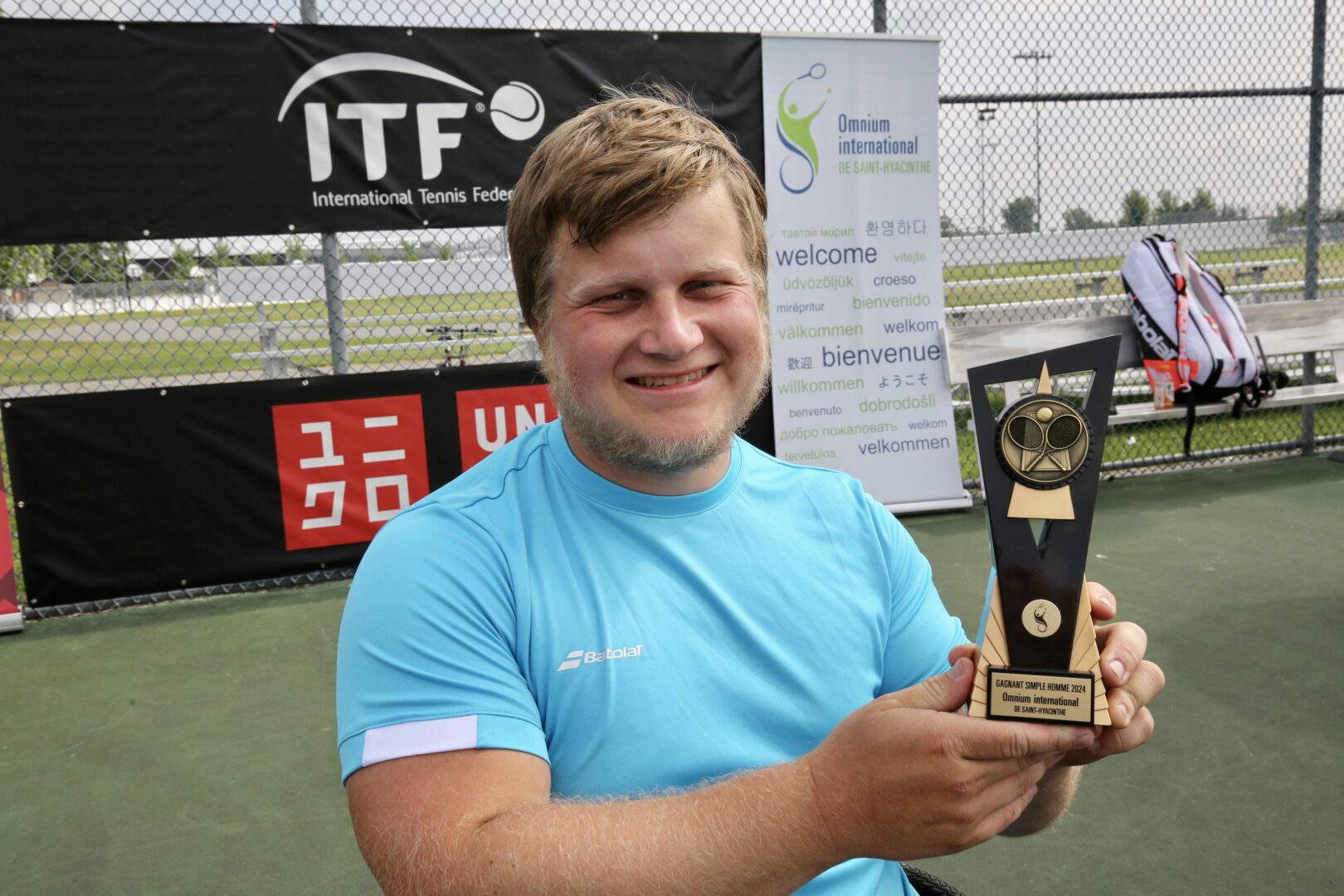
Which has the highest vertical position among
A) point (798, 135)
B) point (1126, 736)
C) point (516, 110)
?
point (516, 110)

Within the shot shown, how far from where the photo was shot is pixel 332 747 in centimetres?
297

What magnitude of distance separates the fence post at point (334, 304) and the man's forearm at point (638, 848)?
381cm

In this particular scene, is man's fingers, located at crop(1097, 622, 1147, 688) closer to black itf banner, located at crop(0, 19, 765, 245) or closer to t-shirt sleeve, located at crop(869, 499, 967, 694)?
t-shirt sleeve, located at crop(869, 499, 967, 694)

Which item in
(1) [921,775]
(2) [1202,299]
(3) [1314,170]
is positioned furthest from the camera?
(3) [1314,170]

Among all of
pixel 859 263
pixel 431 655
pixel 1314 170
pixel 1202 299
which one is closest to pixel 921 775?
pixel 431 655

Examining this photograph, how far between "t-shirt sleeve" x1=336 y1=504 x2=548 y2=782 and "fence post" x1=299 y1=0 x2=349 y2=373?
3615mm

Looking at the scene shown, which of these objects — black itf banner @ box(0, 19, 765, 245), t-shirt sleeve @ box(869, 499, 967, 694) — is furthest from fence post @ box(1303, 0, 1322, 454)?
t-shirt sleeve @ box(869, 499, 967, 694)

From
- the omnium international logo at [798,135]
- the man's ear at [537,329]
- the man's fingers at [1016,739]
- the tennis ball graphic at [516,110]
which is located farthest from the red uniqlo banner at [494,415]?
the man's fingers at [1016,739]

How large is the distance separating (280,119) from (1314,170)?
5.78 m

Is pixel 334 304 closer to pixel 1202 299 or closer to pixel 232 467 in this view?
pixel 232 467

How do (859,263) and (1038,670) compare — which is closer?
(1038,670)

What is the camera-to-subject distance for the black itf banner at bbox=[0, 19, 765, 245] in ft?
13.1

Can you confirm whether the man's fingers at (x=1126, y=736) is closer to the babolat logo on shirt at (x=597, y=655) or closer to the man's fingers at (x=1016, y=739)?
the man's fingers at (x=1016, y=739)

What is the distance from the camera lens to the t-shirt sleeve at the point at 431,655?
3.17 ft
